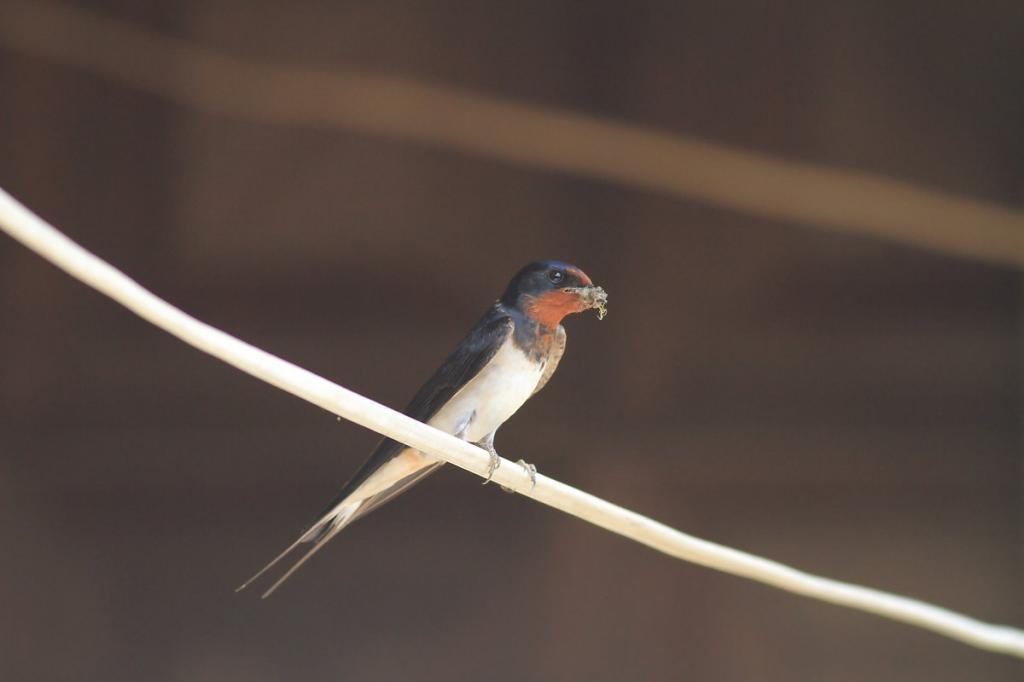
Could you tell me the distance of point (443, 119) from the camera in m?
2.67

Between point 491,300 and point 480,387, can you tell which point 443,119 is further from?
point 480,387

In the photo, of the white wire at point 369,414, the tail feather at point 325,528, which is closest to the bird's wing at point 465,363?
the tail feather at point 325,528

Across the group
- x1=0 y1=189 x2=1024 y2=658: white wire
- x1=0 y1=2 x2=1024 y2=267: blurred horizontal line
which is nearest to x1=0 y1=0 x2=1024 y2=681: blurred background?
x1=0 y1=2 x2=1024 y2=267: blurred horizontal line

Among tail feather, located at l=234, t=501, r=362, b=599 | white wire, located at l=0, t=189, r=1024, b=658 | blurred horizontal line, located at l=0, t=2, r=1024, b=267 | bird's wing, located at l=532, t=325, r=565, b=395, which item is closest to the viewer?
white wire, located at l=0, t=189, r=1024, b=658

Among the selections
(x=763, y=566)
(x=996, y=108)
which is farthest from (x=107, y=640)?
(x=996, y=108)

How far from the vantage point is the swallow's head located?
979mm

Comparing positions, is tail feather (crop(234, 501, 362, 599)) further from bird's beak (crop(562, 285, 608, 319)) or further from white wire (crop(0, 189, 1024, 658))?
bird's beak (crop(562, 285, 608, 319))

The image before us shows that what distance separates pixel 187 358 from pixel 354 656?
2.67ft

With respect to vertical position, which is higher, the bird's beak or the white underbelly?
the bird's beak

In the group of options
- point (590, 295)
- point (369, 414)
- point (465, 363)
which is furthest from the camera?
point (465, 363)

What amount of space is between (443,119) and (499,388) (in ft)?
5.08

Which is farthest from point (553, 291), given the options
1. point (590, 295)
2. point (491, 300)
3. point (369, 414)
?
point (491, 300)

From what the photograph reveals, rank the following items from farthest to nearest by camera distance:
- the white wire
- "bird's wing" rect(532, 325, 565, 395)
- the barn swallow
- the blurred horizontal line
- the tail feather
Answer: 1. the blurred horizontal line
2. "bird's wing" rect(532, 325, 565, 395)
3. the barn swallow
4. the tail feather
5. the white wire

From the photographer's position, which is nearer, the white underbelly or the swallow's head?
the swallow's head
